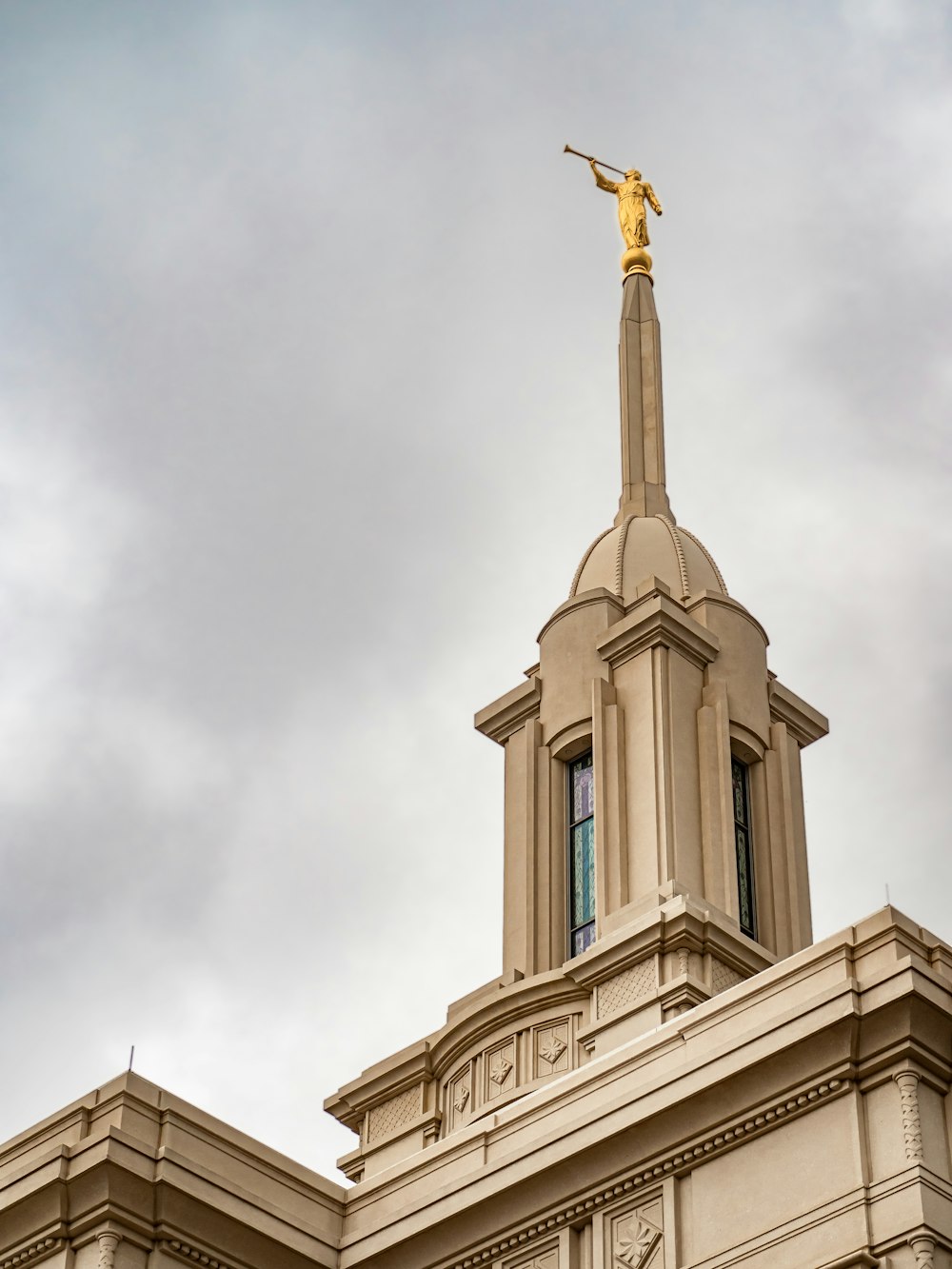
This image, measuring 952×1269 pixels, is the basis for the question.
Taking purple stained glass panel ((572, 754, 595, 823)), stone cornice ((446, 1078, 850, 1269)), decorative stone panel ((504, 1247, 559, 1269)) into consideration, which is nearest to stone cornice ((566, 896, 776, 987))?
purple stained glass panel ((572, 754, 595, 823))

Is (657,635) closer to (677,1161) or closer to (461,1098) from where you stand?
(461,1098)

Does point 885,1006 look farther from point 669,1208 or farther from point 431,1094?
point 431,1094

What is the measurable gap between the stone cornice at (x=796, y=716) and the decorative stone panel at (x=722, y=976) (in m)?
7.25

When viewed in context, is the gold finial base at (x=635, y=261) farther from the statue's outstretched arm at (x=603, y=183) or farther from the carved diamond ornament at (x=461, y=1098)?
the carved diamond ornament at (x=461, y=1098)

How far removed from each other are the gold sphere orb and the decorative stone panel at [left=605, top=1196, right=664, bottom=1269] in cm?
2734

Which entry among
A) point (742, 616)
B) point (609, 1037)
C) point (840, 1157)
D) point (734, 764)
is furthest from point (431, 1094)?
point (840, 1157)

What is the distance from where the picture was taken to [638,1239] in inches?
987

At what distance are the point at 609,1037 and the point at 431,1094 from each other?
13.0 feet

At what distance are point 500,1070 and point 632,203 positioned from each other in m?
21.6

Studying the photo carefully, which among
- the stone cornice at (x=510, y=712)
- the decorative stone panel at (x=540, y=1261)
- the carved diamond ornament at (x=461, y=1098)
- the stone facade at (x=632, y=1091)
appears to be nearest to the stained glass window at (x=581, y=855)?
the stone facade at (x=632, y=1091)

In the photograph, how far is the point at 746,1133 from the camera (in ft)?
80.4

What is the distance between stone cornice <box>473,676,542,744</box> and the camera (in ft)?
136

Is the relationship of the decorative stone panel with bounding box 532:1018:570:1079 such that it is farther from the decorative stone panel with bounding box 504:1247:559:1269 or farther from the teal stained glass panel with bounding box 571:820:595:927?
the decorative stone panel with bounding box 504:1247:559:1269

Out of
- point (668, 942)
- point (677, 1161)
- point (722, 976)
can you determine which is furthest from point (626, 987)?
point (677, 1161)
